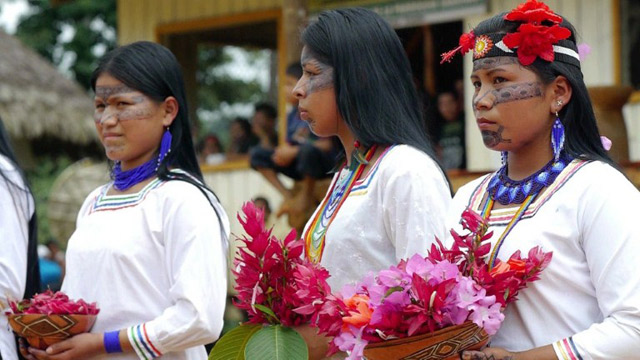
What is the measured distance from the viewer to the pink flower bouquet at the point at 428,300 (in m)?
2.56

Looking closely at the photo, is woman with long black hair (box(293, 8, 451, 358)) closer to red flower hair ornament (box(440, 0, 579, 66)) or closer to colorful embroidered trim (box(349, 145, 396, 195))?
colorful embroidered trim (box(349, 145, 396, 195))

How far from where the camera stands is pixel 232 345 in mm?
3090

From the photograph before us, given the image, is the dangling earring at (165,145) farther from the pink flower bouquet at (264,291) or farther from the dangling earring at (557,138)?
the dangling earring at (557,138)

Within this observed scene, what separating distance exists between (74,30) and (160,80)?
63.2 feet

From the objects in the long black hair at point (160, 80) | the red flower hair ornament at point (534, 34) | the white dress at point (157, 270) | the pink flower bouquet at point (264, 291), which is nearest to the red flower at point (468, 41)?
the red flower hair ornament at point (534, 34)

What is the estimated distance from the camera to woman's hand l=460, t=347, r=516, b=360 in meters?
2.62

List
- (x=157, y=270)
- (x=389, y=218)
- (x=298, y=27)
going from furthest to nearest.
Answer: (x=298, y=27) < (x=157, y=270) < (x=389, y=218)

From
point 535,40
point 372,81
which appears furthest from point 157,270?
point 535,40

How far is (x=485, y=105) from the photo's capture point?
9.75ft

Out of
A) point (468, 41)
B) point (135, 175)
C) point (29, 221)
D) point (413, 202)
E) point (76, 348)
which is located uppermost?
point (468, 41)

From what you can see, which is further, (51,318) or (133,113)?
(133,113)

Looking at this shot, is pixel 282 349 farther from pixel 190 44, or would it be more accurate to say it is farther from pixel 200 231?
pixel 190 44

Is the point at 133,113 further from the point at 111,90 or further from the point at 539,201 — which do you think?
the point at 539,201

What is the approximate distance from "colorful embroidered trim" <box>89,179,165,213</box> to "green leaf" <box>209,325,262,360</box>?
1.10 metres
